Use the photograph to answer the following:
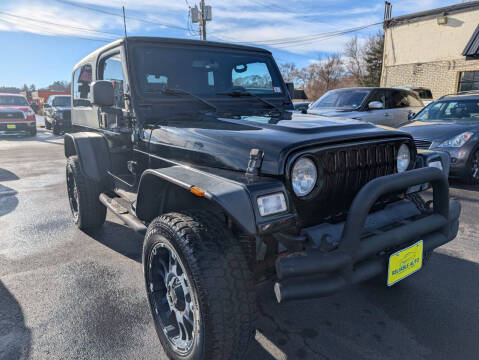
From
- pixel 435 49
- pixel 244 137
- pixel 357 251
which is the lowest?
pixel 357 251

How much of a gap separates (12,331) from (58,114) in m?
15.1

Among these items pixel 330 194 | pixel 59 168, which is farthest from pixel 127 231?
pixel 59 168

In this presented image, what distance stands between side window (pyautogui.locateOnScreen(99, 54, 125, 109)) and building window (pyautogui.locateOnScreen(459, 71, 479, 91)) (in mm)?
17811

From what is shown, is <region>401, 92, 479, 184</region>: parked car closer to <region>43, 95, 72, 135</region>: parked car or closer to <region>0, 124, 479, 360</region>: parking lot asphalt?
<region>0, 124, 479, 360</region>: parking lot asphalt

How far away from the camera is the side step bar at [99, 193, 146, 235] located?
2527 millimetres

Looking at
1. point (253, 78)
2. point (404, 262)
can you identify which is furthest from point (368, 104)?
point (404, 262)

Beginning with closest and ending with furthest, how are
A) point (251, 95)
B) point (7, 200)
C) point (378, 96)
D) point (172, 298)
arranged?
point (172, 298) < point (251, 95) < point (7, 200) < point (378, 96)

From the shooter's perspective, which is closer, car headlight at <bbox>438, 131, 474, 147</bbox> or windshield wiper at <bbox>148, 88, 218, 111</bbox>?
windshield wiper at <bbox>148, 88, 218, 111</bbox>

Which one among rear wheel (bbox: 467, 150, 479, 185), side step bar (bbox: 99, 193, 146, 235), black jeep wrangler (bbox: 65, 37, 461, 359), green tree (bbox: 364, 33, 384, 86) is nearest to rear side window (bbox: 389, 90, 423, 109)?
rear wheel (bbox: 467, 150, 479, 185)

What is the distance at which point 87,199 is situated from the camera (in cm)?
370

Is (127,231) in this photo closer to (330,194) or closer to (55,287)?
(55,287)

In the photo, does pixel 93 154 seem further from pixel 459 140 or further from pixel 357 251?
pixel 459 140

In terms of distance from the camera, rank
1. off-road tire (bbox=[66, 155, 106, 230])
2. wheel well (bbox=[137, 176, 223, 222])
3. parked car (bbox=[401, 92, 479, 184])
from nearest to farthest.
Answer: wheel well (bbox=[137, 176, 223, 222]) < off-road tire (bbox=[66, 155, 106, 230]) < parked car (bbox=[401, 92, 479, 184])

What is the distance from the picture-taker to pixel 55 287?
2881 mm
